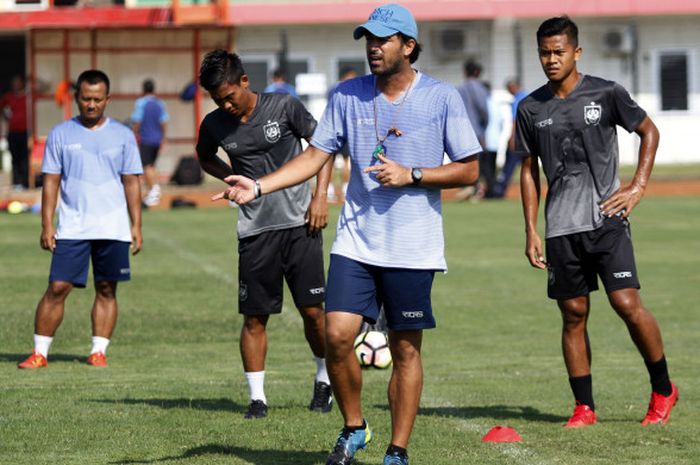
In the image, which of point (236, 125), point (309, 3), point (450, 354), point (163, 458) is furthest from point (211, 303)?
point (309, 3)

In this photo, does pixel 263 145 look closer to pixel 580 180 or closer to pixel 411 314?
pixel 580 180

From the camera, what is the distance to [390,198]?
732cm

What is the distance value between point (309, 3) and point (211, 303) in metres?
25.3

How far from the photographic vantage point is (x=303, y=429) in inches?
348

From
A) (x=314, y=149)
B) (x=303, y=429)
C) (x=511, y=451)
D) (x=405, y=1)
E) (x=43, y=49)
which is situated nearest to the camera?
(x=314, y=149)

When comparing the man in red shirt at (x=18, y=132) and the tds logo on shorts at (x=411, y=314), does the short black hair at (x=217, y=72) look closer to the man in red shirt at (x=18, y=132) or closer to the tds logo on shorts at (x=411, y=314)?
the tds logo on shorts at (x=411, y=314)

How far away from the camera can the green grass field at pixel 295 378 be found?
325 inches

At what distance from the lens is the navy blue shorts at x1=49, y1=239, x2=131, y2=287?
1156cm

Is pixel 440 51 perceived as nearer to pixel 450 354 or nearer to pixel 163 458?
pixel 450 354

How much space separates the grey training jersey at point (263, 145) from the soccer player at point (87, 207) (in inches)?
88.9

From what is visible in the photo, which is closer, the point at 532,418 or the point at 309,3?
the point at 532,418

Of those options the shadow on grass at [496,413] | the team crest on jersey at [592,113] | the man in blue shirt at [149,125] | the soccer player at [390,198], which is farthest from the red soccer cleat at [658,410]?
the man in blue shirt at [149,125]

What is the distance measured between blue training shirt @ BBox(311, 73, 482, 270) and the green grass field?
1175 millimetres

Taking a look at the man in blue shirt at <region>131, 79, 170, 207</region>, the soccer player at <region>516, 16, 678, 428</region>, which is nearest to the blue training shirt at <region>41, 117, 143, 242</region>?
the soccer player at <region>516, 16, 678, 428</region>
